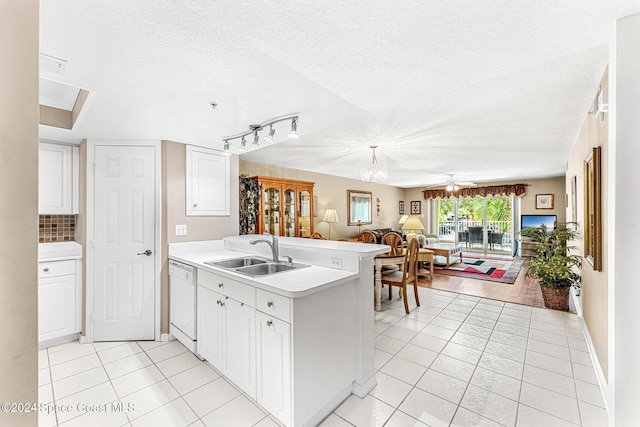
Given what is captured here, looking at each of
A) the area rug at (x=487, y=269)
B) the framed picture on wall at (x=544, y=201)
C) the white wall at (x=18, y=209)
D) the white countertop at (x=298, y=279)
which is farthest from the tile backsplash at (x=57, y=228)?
the framed picture on wall at (x=544, y=201)

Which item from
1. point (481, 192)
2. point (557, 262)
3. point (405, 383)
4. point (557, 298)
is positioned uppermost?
point (481, 192)

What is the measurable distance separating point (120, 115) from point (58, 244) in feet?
6.18

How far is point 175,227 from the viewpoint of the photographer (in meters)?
2.98

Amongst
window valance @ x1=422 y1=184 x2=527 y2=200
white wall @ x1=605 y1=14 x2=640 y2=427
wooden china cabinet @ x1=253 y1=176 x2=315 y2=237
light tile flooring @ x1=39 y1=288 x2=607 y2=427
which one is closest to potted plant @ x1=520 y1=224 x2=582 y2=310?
light tile flooring @ x1=39 y1=288 x2=607 y2=427

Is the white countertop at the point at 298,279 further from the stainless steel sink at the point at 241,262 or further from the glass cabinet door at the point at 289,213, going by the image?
the glass cabinet door at the point at 289,213

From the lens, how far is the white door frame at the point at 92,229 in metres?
2.79

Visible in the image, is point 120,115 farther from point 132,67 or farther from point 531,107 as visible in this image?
point 531,107

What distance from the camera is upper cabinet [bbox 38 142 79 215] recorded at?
2.82 metres

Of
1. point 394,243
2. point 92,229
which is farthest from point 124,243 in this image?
point 394,243

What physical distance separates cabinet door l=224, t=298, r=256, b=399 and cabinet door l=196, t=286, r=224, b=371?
106 mm

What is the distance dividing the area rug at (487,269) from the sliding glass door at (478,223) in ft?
3.16

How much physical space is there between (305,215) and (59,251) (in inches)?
133

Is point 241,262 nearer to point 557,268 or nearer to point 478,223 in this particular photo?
point 557,268

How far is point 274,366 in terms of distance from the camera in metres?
1.68
